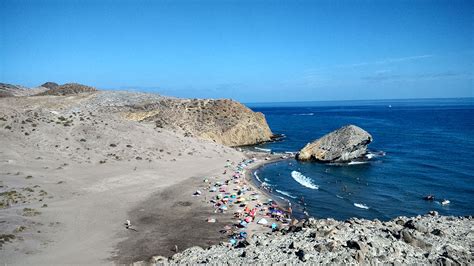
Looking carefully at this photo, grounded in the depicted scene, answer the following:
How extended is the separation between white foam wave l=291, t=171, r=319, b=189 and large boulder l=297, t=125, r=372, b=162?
26.9ft

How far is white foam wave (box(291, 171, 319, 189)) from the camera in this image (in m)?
44.9

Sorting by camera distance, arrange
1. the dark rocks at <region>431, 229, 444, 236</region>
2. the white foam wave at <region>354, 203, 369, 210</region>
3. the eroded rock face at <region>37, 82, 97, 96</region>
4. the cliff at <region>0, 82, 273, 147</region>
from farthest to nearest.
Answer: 1. the eroded rock face at <region>37, 82, 97, 96</region>
2. the cliff at <region>0, 82, 273, 147</region>
3. the white foam wave at <region>354, 203, 369, 210</region>
4. the dark rocks at <region>431, 229, 444, 236</region>

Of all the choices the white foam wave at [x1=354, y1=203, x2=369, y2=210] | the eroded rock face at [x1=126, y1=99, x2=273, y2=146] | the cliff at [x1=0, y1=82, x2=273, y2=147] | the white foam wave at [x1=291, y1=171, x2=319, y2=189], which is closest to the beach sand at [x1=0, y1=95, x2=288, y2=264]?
the white foam wave at [x1=291, y1=171, x2=319, y2=189]

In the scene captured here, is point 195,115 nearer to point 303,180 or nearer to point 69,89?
point 303,180

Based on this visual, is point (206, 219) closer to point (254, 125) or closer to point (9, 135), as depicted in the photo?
point (9, 135)

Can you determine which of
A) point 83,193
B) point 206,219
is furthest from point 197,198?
point 83,193

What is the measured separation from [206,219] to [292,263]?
40.0ft

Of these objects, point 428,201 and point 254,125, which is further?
point 254,125

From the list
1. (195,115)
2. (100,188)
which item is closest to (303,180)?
(100,188)

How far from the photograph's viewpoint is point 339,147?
5753 cm

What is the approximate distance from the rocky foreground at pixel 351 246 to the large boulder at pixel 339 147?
31109 mm

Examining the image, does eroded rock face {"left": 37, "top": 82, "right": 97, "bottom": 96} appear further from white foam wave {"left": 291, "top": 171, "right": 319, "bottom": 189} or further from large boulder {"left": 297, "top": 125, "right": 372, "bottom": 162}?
white foam wave {"left": 291, "top": 171, "right": 319, "bottom": 189}

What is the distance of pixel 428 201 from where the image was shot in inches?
1486

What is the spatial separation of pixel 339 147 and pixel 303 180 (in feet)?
43.8
